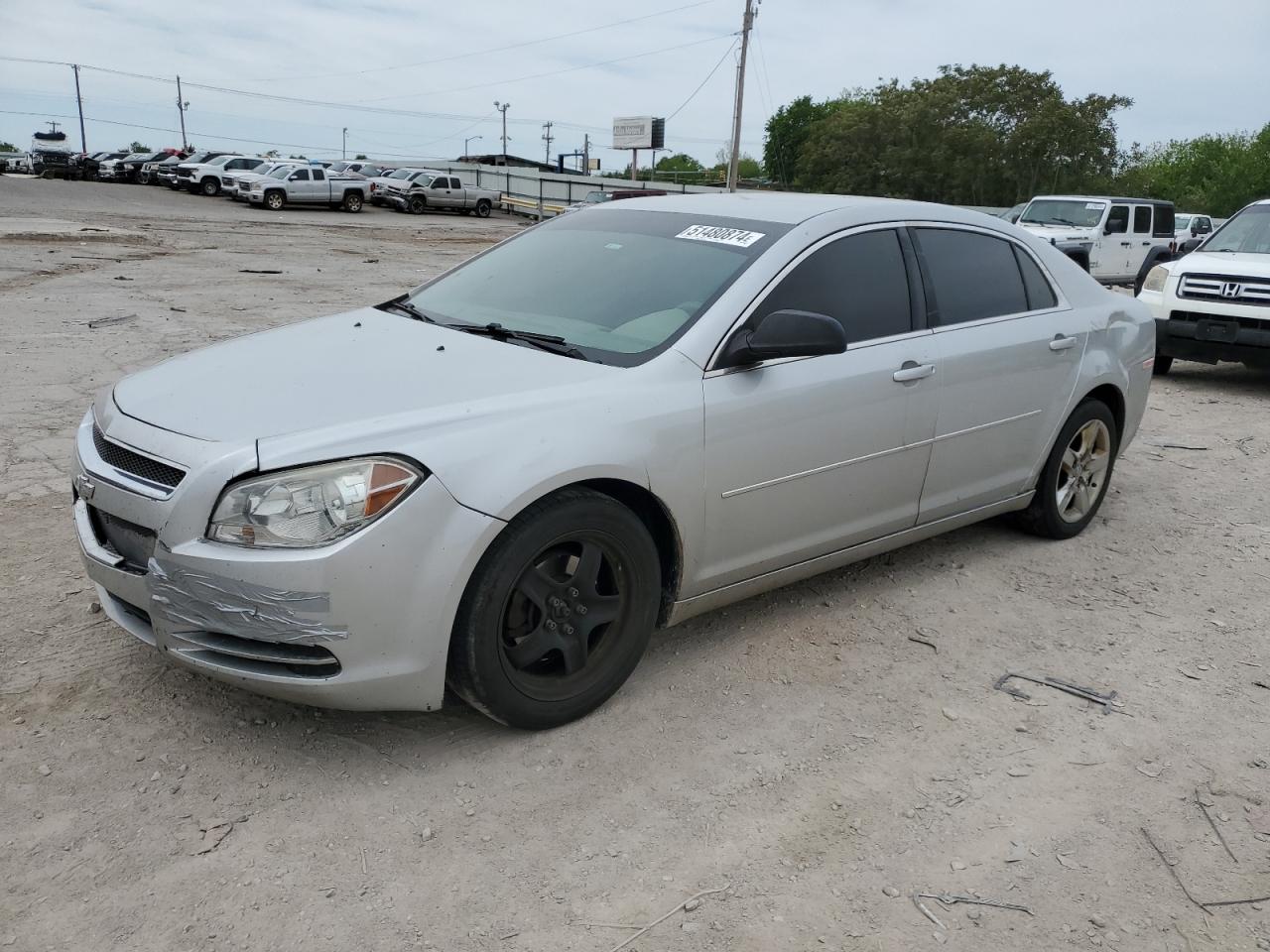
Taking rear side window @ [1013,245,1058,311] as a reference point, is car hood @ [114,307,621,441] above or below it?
below

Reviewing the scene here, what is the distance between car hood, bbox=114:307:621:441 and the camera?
3068mm

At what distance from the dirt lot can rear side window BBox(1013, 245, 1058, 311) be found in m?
1.22

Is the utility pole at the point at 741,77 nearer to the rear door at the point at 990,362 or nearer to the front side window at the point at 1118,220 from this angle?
the front side window at the point at 1118,220

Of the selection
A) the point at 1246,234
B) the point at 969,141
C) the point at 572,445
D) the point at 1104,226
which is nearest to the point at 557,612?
the point at 572,445

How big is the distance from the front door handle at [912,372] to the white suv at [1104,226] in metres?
17.3

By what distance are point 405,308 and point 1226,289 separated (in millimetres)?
8436

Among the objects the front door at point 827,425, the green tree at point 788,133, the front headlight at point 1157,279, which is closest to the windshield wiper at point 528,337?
the front door at point 827,425

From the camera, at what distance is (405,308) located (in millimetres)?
4340

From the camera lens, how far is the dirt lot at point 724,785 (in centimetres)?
257

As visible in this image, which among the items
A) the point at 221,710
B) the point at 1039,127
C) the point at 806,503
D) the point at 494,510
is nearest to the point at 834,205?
the point at 806,503

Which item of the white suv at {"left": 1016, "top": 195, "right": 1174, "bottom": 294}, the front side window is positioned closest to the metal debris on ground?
the white suv at {"left": 1016, "top": 195, "right": 1174, "bottom": 294}

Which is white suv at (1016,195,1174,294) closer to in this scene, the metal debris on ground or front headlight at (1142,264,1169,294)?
front headlight at (1142,264,1169,294)

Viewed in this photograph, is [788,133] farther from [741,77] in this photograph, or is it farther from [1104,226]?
[1104,226]

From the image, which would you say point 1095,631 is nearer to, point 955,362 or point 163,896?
point 955,362
